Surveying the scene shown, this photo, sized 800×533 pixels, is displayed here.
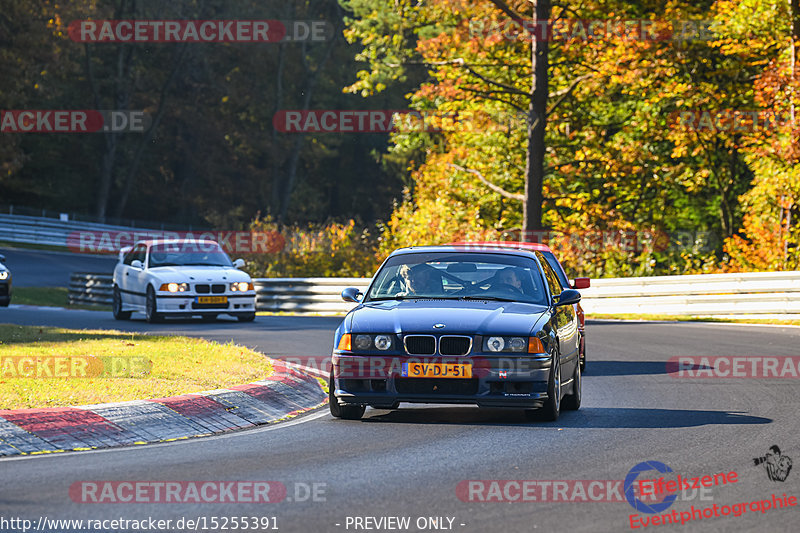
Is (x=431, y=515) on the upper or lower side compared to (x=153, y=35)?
lower

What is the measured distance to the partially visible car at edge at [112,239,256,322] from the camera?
23.5 meters

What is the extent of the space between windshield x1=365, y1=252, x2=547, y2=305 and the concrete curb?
137 cm

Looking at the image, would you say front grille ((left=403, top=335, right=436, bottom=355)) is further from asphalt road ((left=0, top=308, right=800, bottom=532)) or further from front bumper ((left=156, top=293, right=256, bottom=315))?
front bumper ((left=156, top=293, right=256, bottom=315))

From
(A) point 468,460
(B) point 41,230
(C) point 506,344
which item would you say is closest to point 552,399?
(C) point 506,344

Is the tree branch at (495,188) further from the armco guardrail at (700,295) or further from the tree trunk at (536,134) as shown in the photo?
the armco guardrail at (700,295)

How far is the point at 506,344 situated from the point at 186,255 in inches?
630

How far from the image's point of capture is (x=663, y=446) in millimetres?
8953

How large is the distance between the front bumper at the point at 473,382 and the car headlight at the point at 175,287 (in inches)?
549

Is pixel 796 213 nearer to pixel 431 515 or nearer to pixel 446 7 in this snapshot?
pixel 446 7

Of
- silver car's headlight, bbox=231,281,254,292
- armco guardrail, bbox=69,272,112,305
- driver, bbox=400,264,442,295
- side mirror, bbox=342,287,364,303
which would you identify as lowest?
armco guardrail, bbox=69,272,112,305

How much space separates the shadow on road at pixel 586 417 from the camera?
10297mm

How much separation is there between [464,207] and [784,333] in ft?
58.4

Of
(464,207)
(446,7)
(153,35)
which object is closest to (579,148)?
(464,207)

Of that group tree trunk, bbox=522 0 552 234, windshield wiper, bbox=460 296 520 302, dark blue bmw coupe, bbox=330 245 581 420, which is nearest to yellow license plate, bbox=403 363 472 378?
dark blue bmw coupe, bbox=330 245 581 420
